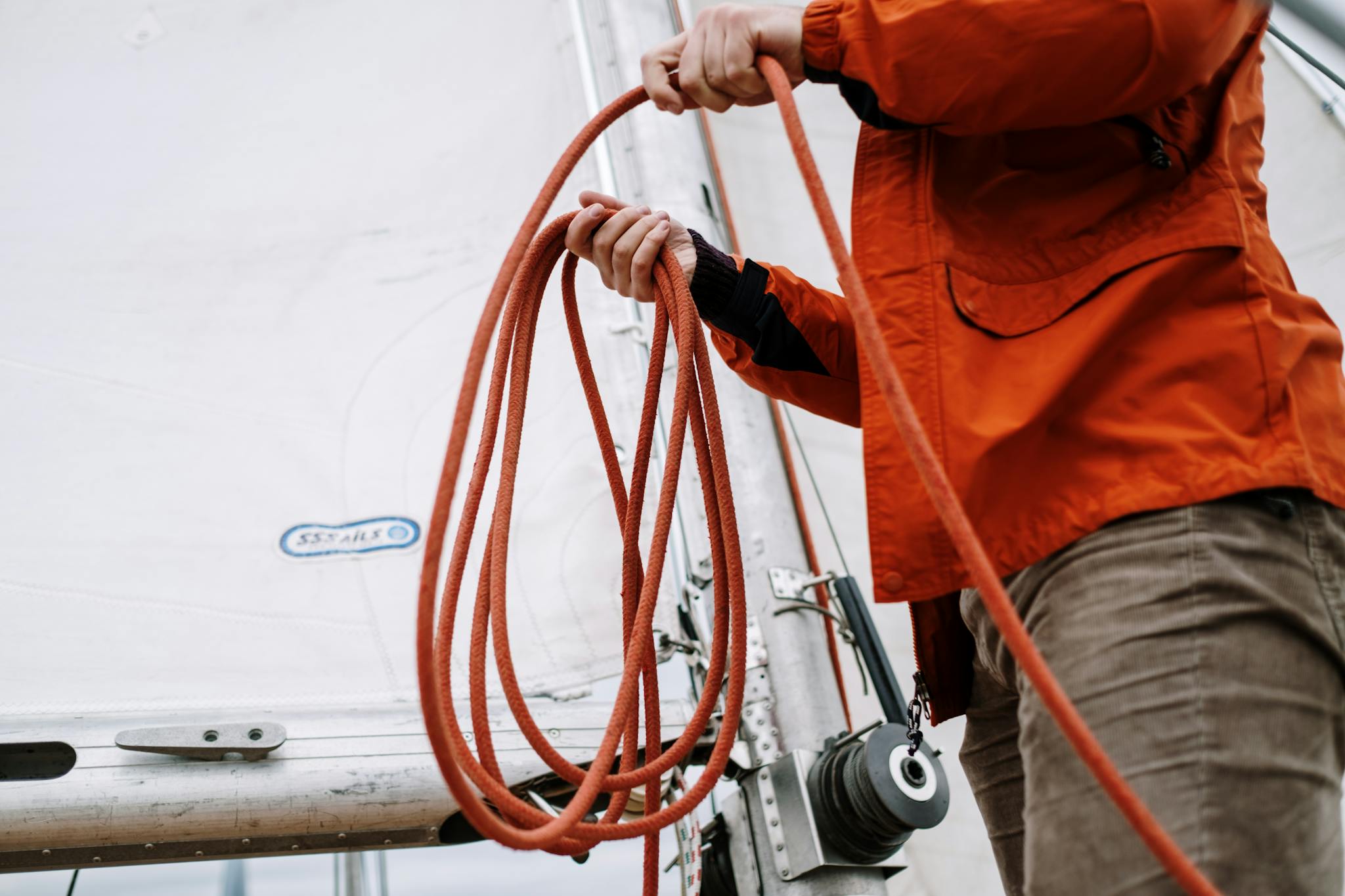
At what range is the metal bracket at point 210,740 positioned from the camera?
140 cm

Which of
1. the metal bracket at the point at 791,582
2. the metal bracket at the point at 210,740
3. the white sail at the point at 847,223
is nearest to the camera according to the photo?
the metal bracket at the point at 210,740

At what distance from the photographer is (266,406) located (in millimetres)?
1805

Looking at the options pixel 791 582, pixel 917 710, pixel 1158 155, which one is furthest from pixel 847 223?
pixel 1158 155

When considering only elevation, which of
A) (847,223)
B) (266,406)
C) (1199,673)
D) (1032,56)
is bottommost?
(1199,673)

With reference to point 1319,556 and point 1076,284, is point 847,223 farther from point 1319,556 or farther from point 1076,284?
point 1319,556

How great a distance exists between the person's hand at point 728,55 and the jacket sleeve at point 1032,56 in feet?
0.19

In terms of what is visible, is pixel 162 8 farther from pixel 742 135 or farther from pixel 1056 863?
pixel 1056 863

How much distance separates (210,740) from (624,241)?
0.88 m

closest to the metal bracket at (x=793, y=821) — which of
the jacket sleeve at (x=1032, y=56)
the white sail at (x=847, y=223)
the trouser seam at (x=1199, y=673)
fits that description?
the white sail at (x=847, y=223)

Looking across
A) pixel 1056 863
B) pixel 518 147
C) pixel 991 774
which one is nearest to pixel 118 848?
pixel 991 774

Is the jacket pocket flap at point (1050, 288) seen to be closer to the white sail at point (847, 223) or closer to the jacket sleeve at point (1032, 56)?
the jacket sleeve at point (1032, 56)

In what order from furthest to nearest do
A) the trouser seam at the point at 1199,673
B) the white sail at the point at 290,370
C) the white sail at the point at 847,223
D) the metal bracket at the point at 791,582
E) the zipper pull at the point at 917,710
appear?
the white sail at the point at 847,223 < the metal bracket at the point at 791,582 < the white sail at the point at 290,370 < the zipper pull at the point at 917,710 < the trouser seam at the point at 1199,673

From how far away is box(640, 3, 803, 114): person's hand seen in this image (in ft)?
2.97

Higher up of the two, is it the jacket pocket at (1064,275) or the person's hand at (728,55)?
the person's hand at (728,55)
